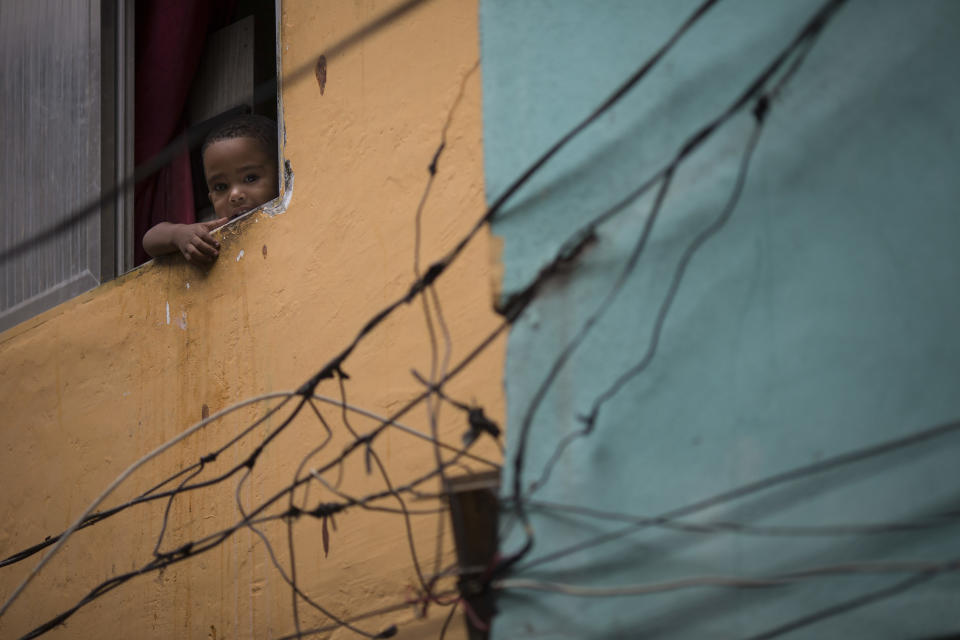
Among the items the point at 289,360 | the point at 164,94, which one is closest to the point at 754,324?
the point at 289,360

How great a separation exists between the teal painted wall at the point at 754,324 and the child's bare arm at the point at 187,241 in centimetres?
115

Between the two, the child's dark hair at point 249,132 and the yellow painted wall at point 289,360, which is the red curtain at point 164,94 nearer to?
the child's dark hair at point 249,132

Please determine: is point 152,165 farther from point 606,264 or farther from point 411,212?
point 606,264

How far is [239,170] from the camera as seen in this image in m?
3.68

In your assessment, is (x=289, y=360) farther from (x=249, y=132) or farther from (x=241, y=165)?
(x=249, y=132)

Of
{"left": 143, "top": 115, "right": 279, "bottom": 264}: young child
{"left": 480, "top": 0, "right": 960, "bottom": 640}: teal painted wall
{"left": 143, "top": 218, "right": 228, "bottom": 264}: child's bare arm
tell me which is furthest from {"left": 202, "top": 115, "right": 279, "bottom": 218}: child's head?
{"left": 480, "top": 0, "right": 960, "bottom": 640}: teal painted wall

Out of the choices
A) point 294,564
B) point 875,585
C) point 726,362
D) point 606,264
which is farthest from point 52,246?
point 875,585

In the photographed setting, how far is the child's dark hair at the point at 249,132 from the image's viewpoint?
373 cm

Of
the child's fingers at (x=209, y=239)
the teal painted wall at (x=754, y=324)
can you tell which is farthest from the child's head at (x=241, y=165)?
the teal painted wall at (x=754, y=324)

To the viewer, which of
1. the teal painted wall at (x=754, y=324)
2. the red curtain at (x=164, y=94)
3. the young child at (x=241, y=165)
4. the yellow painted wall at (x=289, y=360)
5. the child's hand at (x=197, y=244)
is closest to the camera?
the teal painted wall at (x=754, y=324)

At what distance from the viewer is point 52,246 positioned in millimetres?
4012

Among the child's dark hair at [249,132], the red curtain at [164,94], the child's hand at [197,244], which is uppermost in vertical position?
the red curtain at [164,94]

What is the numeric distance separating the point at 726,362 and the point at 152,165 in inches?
107

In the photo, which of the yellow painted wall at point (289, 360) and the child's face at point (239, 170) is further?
the child's face at point (239, 170)
